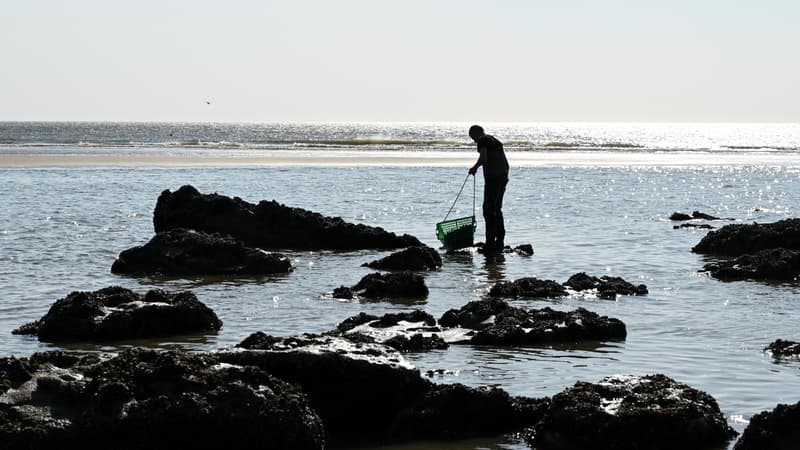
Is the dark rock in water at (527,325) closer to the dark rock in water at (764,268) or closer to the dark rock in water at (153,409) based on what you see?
the dark rock in water at (153,409)

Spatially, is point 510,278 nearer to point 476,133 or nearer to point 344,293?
point 344,293

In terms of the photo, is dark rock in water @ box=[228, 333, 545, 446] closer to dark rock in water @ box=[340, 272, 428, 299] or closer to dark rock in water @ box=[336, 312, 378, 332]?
dark rock in water @ box=[336, 312, 378, 332]

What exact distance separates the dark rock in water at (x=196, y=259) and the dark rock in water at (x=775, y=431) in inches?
381

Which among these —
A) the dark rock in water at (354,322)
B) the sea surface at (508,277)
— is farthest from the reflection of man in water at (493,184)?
the dark rock in water at (354,322)

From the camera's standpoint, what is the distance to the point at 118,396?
660cm

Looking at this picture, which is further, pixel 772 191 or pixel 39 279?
pixel 772 191

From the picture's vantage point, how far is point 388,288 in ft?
44.3

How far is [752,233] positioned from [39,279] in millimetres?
11262

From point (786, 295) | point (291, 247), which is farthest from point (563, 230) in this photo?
point (786, 295)

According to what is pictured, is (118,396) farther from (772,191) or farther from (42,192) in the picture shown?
(772,191)

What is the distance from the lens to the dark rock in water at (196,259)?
1561cm

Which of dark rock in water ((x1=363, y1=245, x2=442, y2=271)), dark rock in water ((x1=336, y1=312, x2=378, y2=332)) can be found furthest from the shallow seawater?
dark rock in water ((x1=336, y1=312, x2=378, y2=332))

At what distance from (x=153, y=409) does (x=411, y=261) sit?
32.3 ft

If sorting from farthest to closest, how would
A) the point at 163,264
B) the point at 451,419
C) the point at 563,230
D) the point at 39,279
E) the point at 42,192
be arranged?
the point at 42,192 < the point at 563,230 < the point at 163,264 < the point at 39,279 < the point at 451,419
